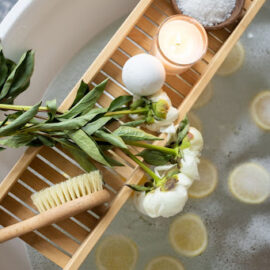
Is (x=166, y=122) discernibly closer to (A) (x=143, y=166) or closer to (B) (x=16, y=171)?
(A) (x=143, y=166)

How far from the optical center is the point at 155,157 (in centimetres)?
82

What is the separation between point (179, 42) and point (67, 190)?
1.43 feet

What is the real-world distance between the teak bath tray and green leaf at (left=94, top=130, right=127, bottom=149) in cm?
11

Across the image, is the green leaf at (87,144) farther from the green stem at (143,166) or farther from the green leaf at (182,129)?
the green leaf at (182,129)

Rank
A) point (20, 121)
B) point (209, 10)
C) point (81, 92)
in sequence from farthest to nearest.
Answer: point (209, 10)
point (81, 92)
point (20, 121)

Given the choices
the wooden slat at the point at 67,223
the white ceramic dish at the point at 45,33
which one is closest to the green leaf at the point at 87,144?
the wooden slat at the point at 67,223

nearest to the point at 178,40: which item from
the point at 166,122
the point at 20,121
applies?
the point at 166,122

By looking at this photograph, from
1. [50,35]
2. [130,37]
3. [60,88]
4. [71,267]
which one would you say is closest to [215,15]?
→ [130,37]

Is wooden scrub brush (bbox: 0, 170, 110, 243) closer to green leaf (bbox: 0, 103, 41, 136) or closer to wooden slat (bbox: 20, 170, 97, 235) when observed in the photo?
wooden slat (bbox: 20, 170, 97, 235)

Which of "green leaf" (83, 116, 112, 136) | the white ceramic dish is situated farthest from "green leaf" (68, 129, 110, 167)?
the white ceramic dish

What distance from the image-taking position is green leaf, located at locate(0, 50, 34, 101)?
0.79 meters

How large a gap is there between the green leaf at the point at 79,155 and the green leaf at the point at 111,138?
0.20ft

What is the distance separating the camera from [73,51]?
120 centimetres

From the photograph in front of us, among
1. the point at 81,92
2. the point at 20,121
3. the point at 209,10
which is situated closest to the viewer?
the point at 20,121
